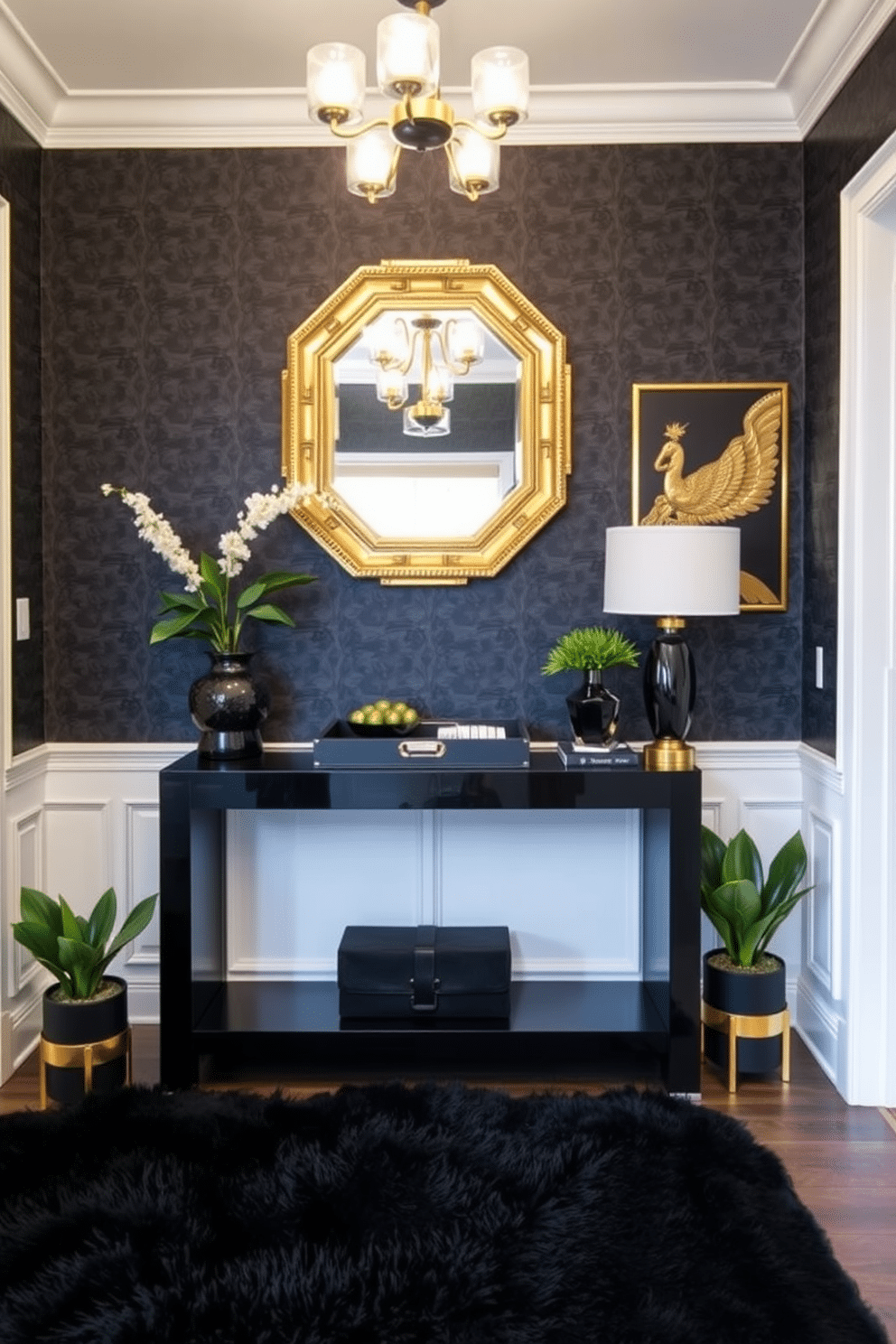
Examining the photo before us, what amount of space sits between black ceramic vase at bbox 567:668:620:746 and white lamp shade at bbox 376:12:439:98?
5.13 ft

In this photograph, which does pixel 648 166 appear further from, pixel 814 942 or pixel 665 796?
pixel 814 942

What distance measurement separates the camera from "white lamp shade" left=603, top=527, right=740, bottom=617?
8.79 feet

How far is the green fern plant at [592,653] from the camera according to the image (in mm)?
2895

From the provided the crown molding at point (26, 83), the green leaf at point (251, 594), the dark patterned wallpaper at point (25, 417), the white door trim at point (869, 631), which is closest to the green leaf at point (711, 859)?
the white door trim at point (869, 631)

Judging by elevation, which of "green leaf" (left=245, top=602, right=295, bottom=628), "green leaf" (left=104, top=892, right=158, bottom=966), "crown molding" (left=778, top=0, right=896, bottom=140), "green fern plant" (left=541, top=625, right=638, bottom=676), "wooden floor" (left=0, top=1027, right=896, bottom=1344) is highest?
"crown molding" (left=778, top=0, right=896, bottom=140)

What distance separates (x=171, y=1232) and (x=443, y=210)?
270 centimetres

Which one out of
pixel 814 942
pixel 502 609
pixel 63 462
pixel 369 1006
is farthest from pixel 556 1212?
pixel 63 462

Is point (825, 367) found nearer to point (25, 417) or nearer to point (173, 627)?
point (173, 627)

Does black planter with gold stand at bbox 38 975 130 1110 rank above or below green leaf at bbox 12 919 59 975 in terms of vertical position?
below

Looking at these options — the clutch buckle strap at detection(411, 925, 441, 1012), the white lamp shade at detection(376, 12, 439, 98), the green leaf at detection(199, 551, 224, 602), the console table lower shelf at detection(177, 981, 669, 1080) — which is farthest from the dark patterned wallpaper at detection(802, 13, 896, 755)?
the green leaf at detection(199, 551, 224, 602)

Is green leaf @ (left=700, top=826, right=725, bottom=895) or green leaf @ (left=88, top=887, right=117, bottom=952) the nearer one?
green leaf @ (left=88, top=887, right=117, bottom=952)

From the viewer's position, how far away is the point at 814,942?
121 inches

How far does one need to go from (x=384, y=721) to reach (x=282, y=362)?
45.1 inches

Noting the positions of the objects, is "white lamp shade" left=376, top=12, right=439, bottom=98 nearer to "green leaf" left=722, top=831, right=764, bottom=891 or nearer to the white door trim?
the white door trim
